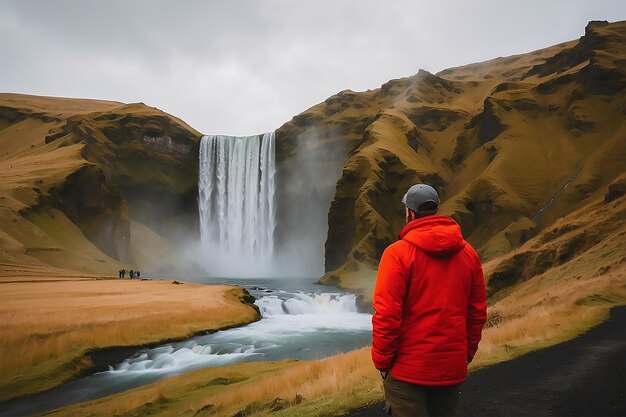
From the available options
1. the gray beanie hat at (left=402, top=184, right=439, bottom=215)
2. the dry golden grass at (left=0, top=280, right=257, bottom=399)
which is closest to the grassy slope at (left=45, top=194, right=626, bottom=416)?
the gray beanie hat at (left=402, top=184, right=439, bottom=215)

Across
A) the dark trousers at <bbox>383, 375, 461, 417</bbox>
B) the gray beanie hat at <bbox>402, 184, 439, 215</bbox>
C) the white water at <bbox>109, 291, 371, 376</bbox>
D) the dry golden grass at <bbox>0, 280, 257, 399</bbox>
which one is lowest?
the white water at <bbox>109, 291, 371, 376</bbox>

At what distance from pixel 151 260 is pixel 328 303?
6672 centimetres

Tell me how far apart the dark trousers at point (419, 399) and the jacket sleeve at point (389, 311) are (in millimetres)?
263

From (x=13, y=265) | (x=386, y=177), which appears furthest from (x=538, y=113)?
(x=13, y=265)

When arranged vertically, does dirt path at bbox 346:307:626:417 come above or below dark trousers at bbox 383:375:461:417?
below

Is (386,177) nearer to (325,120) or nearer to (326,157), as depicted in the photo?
(326,157)

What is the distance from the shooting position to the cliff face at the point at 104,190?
78688 millimetres

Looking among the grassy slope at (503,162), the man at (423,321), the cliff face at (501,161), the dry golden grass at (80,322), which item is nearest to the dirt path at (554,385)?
the man at (423,321)

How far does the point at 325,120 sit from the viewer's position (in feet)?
430

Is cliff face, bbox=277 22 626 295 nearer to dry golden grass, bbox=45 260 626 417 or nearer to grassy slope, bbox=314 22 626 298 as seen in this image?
grassy slope, bbox=314 22 626 298

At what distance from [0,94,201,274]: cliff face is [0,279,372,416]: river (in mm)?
48073

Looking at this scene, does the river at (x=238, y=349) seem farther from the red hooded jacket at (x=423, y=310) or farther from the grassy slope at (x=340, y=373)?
the red hooded jacket at (x=423, y=310)

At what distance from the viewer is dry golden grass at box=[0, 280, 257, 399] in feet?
69.7

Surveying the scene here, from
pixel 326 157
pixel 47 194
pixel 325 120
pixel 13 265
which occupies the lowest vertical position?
Answer: pixel 13 265
